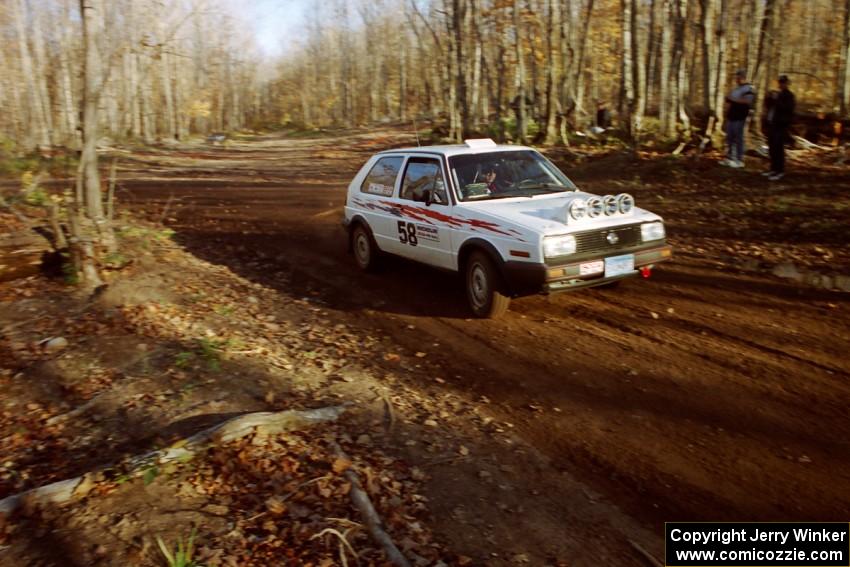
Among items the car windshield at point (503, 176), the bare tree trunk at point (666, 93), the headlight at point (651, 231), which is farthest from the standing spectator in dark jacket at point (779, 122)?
the headlight at point (651, 231)

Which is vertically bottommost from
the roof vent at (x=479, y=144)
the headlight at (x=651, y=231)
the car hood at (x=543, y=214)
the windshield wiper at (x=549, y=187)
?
the headlight at (x=651, y=231)

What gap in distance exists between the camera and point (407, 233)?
8227mm

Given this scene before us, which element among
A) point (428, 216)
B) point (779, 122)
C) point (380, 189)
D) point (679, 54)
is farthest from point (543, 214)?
point (679, 54)

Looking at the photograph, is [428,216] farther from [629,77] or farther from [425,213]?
[629,77]

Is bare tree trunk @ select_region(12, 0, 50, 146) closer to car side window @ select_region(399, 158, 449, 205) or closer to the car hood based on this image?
car side window @ select_region(399, 158, 449, 205)

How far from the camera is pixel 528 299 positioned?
7707 millimetres

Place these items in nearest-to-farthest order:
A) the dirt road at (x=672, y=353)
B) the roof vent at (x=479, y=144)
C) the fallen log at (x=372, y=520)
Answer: the fallen log at (x=372, y=520)
the dirt road at (x=672, y=353)
the roof vent at (x=479, y=144)

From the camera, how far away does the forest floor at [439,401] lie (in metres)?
3.62

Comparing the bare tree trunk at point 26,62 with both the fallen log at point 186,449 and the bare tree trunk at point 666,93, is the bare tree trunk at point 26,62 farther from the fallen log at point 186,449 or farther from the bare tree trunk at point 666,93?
the fallen log at point 186,449

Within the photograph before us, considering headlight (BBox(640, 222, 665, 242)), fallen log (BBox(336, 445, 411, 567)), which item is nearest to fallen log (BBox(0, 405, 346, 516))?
fallen log (BBox(336, 445, 411, 567))

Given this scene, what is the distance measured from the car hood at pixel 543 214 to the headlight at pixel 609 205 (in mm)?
47

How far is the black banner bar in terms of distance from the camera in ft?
10.9

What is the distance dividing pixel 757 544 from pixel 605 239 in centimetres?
361

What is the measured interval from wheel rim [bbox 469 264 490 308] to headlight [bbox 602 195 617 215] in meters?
1.41
